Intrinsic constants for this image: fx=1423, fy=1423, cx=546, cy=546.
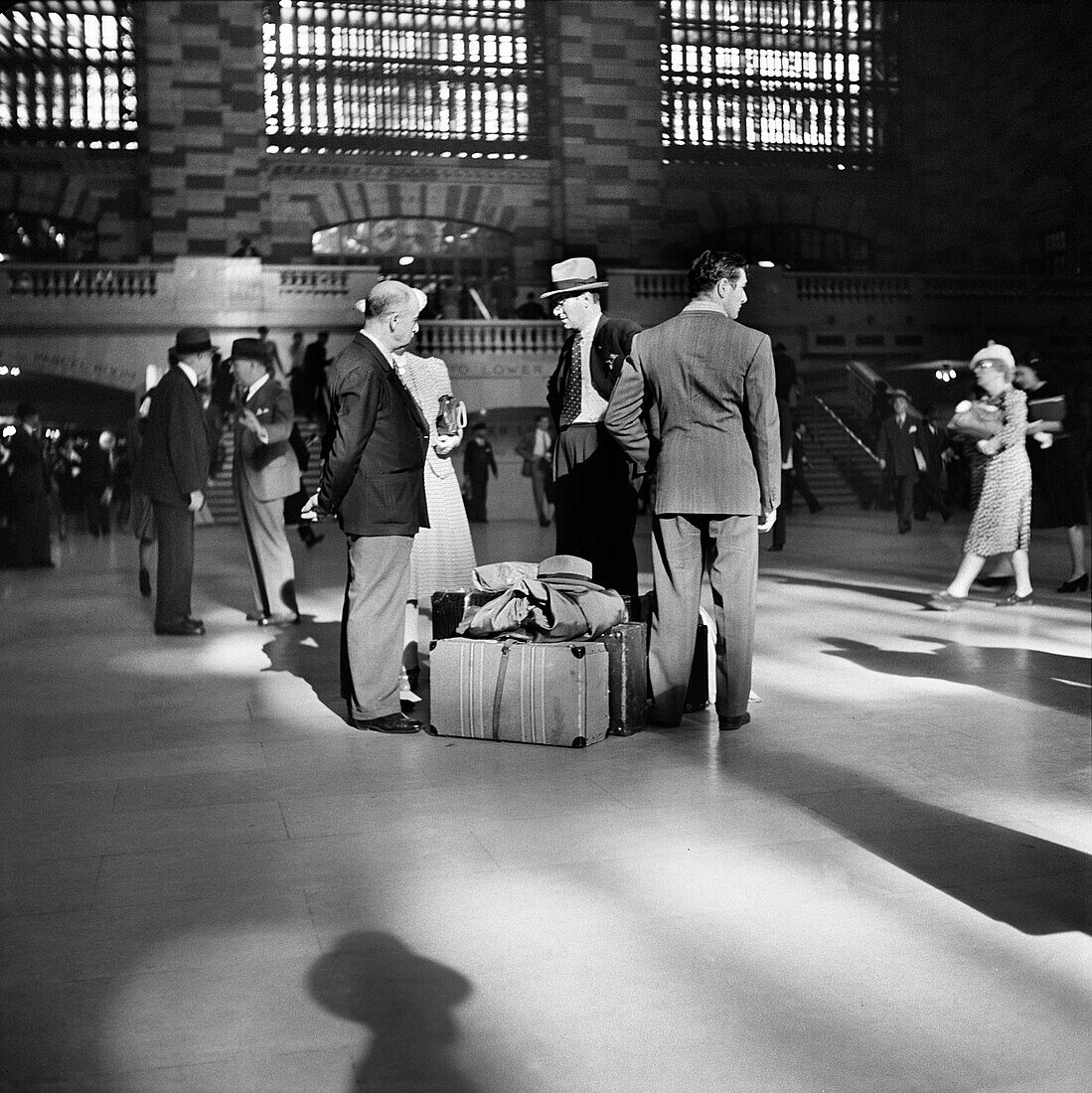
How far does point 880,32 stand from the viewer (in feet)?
105

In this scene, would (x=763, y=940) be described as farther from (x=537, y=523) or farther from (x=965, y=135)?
(x=965, y=135)

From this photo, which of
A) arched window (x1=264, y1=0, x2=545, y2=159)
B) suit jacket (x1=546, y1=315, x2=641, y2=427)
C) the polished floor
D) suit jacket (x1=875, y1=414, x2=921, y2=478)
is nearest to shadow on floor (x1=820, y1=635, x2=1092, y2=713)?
the polished floor

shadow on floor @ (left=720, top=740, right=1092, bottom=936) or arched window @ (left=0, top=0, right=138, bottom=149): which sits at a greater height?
arched window @ (left=0, top=0, right=138, bottom=149)

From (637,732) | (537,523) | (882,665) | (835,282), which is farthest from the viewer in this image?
(835,282)

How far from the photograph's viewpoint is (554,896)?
355 centimetres

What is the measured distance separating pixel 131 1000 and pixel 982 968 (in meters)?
1.79

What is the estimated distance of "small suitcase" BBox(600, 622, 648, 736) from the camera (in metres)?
5.42

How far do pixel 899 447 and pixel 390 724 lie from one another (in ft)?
45.9

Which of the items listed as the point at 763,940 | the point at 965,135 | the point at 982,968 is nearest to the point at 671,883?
the point at 763,940

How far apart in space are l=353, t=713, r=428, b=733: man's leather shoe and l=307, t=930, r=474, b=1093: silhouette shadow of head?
2.28 metres

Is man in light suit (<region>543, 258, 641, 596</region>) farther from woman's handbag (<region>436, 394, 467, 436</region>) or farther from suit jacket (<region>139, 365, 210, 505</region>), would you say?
suit jacket (<region>139, 365, 210, 505</region>)

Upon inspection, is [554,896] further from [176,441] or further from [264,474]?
[264,474]

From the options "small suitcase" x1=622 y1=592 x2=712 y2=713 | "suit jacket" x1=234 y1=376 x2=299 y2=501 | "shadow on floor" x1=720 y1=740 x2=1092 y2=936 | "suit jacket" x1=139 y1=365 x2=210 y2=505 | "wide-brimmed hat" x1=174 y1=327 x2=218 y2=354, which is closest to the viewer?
"shadow on floor" x1=720 y1=740 x2=1092 y2=936

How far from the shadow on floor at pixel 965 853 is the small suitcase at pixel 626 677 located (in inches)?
29.4
